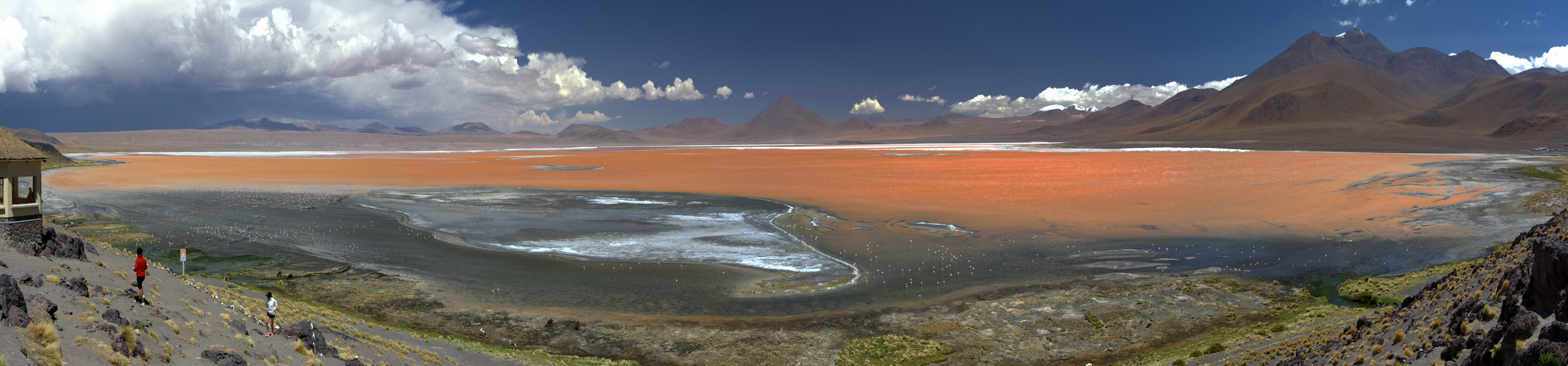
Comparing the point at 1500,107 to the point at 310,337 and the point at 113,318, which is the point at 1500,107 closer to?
the point at 310,337

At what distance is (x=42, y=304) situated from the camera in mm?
7766

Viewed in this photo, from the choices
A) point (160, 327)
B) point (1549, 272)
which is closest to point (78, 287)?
point (160, 327)

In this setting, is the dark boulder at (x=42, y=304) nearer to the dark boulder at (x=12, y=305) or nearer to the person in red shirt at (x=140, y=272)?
the dark boulder at (x=12, y=305)

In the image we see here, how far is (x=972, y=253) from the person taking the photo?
2133 centimetres

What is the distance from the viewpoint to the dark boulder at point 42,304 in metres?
7.64

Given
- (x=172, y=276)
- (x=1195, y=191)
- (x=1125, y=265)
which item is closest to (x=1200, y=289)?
(x=1125, y=265)

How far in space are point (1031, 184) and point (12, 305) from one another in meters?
42.0

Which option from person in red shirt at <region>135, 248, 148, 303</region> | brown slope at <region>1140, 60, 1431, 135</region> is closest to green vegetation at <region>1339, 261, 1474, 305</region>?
person in red shirt at <region>135, 248, 148, 303</region>

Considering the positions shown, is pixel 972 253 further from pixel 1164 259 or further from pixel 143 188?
pixel 143 188

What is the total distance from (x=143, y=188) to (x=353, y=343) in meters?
41.3

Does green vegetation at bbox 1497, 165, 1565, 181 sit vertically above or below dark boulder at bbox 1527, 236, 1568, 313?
above

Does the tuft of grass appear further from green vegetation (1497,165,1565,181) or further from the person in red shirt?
green vegetation (1497,165,1565,181)

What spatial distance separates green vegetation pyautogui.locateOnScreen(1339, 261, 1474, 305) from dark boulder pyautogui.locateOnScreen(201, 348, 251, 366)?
20.0 metres

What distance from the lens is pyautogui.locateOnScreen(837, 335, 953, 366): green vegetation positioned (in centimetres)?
1269
